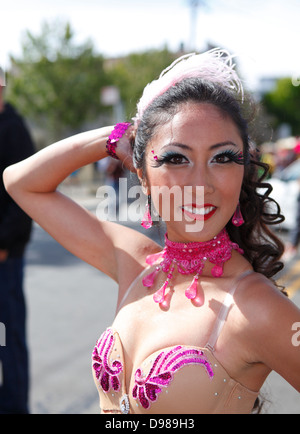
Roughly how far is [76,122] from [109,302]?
17.7 m

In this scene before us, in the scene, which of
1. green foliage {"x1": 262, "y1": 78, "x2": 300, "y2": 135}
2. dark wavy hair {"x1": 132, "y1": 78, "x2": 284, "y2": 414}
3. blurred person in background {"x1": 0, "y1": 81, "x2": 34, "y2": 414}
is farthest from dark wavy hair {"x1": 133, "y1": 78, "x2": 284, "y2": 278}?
green foliage {"x1": 262, "y1": 78, "x2": 300, "y2": 135}

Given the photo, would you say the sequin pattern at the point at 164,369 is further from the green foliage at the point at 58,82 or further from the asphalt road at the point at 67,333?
the green foliage at the point at 58,82

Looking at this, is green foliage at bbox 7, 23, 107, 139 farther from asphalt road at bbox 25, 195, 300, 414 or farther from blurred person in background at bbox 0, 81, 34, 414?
blurred person in background at bbox 0, 81, 34, 414

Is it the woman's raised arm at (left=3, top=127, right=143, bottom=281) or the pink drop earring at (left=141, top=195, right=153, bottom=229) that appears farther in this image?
the woman's raised arm at (left=3, top=127, right=143, bottom=281)

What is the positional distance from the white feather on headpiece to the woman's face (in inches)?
6.6

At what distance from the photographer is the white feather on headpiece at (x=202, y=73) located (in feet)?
5.28

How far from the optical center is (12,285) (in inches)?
120

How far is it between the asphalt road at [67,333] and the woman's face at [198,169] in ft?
2.52

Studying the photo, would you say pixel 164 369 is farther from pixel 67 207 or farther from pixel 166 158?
pixel 67 207

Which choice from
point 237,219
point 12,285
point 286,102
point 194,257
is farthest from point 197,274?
point 286,102

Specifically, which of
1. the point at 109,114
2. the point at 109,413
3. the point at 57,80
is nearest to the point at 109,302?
the point at 109,413

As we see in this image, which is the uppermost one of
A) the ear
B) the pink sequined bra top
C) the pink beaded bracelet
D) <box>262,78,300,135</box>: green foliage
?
the pink beaded bracelet

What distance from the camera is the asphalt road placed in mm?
3465

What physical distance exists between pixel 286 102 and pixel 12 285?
63.3 m
